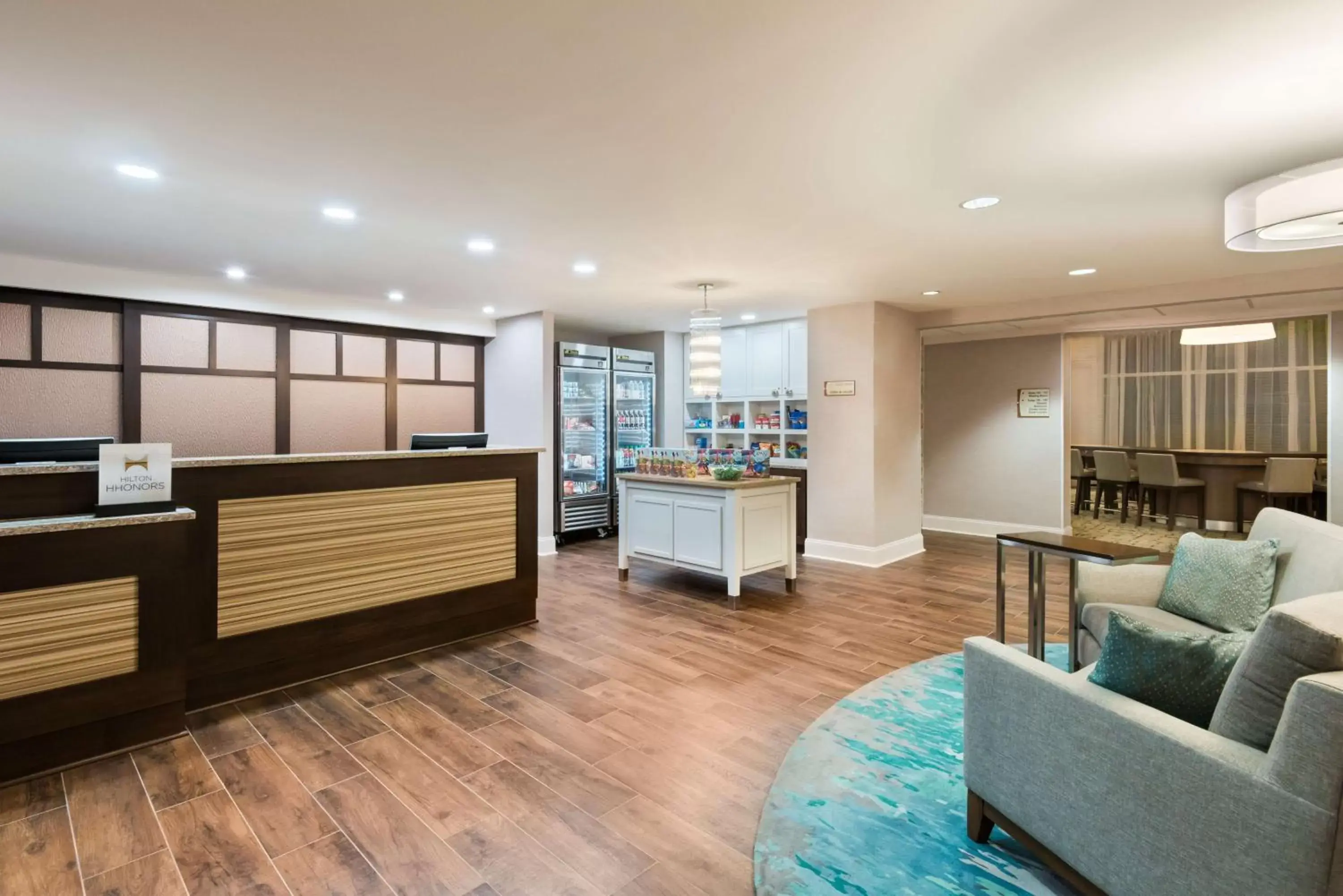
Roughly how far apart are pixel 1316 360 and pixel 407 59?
10.3 m

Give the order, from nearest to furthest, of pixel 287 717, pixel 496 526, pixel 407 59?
pixel 407 59, pixel 287 717, pixel 496 526

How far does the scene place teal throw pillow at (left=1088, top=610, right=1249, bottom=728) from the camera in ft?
5.00

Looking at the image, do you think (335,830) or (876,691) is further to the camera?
(876,691)

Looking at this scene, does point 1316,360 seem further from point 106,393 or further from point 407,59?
point 106,393

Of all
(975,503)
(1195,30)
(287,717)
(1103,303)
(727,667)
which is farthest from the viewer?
(975,503)

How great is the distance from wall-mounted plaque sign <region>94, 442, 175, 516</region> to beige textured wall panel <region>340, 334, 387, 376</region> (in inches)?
139

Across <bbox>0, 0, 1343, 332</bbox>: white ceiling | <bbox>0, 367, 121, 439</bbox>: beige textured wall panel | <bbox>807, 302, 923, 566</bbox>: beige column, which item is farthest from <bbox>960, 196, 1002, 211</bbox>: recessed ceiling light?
<bbox>0, 367, 121, 439</bbox>: beige textured wall panel

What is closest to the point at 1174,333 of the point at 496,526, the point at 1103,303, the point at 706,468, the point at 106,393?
the point at 1103,303

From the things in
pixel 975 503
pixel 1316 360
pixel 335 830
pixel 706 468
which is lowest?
pixel 335 830

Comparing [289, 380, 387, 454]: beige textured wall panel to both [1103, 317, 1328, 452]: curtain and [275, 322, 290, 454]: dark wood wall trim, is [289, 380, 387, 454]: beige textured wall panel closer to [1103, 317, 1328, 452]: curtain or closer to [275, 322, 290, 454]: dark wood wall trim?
[275, 322, 290, 454]: dark wood wall trim

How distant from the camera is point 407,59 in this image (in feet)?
6.41

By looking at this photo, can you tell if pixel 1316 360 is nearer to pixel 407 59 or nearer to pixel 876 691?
pixel 876 691

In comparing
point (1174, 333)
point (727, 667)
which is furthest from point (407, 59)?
point (1174, 333)

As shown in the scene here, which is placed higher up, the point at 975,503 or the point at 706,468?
the point at 706,468
